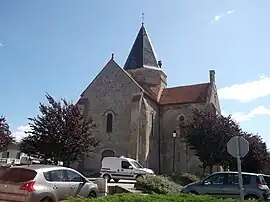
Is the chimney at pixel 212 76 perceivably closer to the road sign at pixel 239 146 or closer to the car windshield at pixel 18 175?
the road sign at pixel 239 146

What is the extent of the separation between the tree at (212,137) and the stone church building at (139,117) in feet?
18.4

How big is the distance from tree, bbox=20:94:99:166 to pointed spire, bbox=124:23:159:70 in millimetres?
19684

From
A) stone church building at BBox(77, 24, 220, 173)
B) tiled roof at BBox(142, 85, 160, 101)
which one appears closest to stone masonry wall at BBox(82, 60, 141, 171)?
stone church building at BBox(77, 24, 220, 173)

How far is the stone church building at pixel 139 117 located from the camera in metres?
30.5

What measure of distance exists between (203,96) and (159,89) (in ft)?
20.0

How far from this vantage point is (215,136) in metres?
25.3

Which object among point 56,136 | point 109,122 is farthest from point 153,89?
point 56,136

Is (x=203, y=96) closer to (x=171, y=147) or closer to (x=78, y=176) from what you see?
(x=171, y=147)

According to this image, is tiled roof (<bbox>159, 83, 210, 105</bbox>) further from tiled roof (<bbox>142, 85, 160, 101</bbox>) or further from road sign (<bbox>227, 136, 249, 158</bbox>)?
road sign (<bbox>227, 136, 249, 158</bbox>)

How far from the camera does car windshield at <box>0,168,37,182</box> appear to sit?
8.76 meters

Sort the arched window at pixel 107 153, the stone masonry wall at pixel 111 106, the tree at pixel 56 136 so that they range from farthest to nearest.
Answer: the arched window at pixel 107 153 < the stone masonry wall at pixel 111 106 < the tree at pixel 56 136

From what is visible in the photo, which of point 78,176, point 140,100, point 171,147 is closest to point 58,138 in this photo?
point 78,176

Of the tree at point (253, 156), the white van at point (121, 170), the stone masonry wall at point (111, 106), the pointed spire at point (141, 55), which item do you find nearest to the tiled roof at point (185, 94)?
the pointed spire at point (141, 55)

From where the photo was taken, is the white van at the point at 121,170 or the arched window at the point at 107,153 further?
the arched window at the point at 107,153
